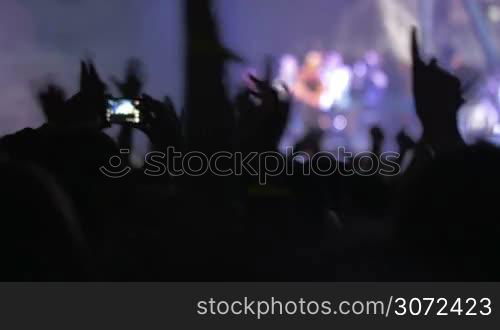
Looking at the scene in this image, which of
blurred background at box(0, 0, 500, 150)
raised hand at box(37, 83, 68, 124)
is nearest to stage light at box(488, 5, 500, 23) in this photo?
blurred background at box(0, 0, 500, 150)

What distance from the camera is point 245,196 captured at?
7.47 ft

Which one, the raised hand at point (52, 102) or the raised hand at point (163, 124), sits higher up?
the raised hand at point (52, 102)

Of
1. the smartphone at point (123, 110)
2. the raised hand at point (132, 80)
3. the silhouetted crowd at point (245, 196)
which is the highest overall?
the raised hand at point (132, 80)

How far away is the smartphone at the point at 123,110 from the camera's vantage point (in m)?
2.32

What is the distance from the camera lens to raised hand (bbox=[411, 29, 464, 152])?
7.43ft

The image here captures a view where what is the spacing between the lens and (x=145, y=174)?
2260 millimetres

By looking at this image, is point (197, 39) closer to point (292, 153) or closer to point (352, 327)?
point (292, 153)

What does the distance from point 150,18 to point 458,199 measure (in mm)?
1132

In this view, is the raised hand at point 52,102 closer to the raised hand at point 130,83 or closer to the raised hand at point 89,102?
the raised hand at point 89,102

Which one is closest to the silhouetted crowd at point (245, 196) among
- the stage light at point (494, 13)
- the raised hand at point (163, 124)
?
the raised hand at point (163, 124)

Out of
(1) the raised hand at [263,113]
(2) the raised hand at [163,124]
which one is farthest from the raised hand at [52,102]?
(1) the raised hand at [263,113]

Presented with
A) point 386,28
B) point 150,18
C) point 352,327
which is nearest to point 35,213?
point 150,18

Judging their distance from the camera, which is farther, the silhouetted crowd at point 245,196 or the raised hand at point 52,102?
the raised hand at point 52,102
